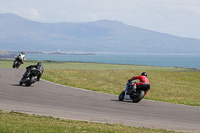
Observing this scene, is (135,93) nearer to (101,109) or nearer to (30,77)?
(101,109)

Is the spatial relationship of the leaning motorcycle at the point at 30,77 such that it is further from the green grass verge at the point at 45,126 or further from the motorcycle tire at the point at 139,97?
the green grass verge at the point at 45,126

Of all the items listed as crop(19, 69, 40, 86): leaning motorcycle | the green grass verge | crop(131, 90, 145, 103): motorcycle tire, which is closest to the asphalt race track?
crop(131, 90, 145, 103): motorcycle tire

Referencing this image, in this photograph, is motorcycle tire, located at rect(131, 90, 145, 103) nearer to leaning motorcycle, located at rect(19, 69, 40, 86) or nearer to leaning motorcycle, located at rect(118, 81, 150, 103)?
leaning motorcycle, located at rect(118, 81, 150, 103)

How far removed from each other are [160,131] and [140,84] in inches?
336

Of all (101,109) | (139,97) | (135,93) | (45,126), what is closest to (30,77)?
(135,93)

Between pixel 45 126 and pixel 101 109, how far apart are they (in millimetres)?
6135

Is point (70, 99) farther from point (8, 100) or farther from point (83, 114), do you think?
point (83, 114)

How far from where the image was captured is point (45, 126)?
11.8 meters

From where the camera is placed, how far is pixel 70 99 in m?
20.9

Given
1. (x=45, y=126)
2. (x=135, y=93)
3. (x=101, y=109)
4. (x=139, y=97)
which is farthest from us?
(x=135, y=93)

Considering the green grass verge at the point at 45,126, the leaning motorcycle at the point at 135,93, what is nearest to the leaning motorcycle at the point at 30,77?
the leaning motorcycle at the point at 135,93

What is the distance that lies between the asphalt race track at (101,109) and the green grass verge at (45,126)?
1.20 meters

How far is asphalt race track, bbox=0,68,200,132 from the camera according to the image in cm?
1481

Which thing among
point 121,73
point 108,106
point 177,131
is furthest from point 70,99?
point 121,73
